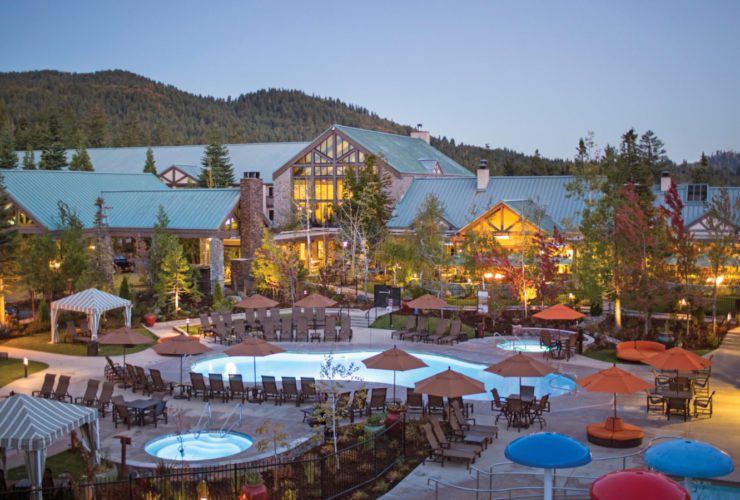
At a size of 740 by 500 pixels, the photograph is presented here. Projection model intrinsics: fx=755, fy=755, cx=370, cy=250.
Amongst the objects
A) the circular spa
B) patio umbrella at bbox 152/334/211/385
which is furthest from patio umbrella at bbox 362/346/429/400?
patio umbrella at bbox 152/334/211/385

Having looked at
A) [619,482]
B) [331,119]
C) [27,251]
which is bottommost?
[619,482]

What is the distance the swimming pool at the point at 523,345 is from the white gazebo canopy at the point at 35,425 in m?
17.5

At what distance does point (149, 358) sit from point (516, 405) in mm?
14437

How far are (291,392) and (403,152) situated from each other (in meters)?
44.9

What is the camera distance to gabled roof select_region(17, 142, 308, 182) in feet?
236

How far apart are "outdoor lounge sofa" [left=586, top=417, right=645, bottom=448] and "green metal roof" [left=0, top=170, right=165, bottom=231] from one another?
30.8 meters

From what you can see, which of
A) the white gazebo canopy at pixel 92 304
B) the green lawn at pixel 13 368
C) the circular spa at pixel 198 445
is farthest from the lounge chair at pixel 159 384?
the white gazebo canopy at pixel 92 304

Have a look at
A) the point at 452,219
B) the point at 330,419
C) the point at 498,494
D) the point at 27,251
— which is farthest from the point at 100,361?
the point at 452,219

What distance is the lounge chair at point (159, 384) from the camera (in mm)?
21538

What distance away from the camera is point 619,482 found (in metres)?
9.66

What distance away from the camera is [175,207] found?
42375 millimetres

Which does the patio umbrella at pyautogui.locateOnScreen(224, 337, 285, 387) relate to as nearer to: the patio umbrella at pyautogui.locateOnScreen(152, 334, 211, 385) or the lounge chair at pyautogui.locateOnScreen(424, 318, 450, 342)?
the patio umbrella at pyautogui.locateOnScreen(152, 334, 211, 385)

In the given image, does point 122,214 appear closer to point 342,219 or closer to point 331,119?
point 342,219

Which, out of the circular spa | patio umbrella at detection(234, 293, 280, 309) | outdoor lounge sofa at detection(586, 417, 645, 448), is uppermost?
patio umbrella at detection(234, 293, 280, 309)
